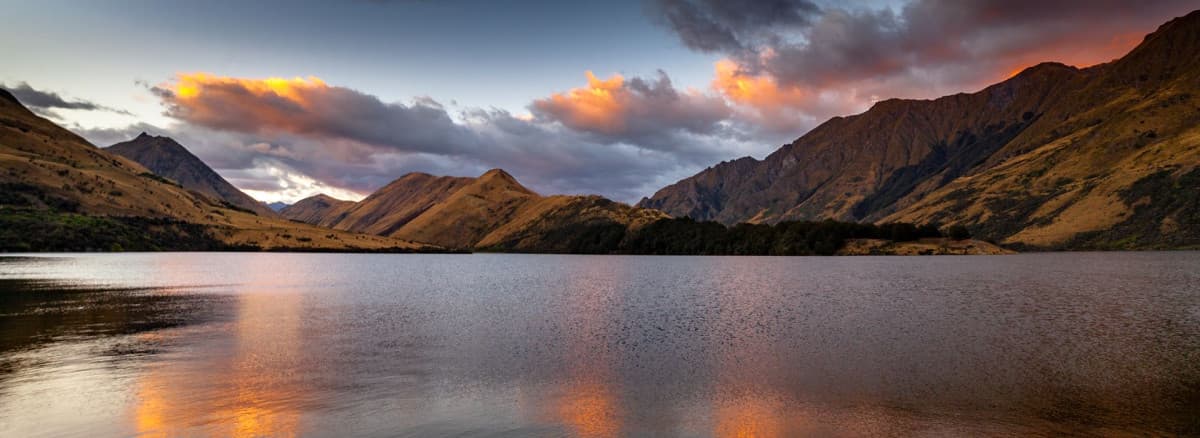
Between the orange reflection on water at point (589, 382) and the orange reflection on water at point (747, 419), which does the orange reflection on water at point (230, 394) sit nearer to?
the orange reflection on water at point (589, 382)

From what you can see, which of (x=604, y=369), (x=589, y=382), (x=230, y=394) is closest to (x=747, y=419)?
(x=589, y=382)

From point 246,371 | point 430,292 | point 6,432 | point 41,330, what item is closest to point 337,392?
point 246,371

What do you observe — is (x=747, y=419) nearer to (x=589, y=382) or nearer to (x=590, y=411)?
(x=590, y=411)

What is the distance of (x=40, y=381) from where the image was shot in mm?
34812

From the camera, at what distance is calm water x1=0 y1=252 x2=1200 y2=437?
1077 inches

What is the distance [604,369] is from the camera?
1558 inches

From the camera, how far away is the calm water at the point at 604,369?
27359 millimetres

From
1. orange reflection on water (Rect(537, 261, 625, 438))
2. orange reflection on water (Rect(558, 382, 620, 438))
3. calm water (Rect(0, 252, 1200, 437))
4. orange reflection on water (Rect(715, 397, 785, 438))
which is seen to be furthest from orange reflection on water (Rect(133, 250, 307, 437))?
orange reflection on water (Rect(715, 397, 785, 438))

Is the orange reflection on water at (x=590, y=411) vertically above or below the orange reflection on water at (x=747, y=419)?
above

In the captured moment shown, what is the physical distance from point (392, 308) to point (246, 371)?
40.0m

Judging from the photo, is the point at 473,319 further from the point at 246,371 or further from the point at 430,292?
the point at 430,292

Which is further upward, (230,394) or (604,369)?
(230,394)

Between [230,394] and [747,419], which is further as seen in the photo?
[230,394]

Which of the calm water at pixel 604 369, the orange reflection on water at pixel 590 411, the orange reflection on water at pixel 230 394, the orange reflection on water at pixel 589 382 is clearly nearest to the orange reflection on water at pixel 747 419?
the calm water at pixel 604 369
